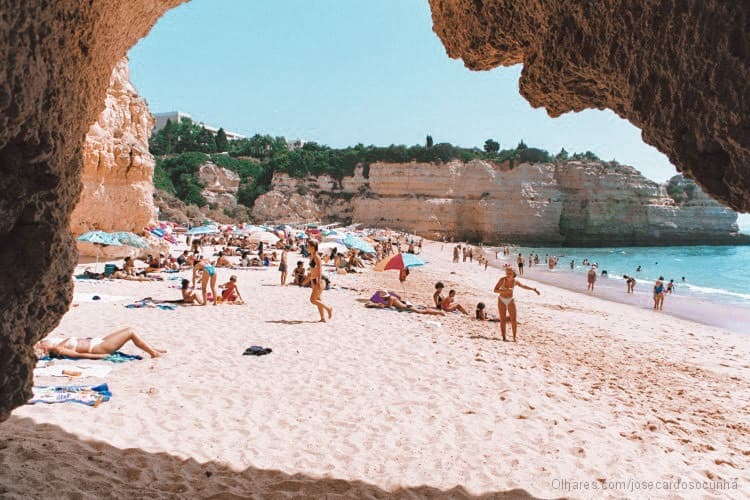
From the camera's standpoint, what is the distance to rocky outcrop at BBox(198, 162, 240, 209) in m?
60.8

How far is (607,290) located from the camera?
23859 mm

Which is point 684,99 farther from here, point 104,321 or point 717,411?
point 104,321

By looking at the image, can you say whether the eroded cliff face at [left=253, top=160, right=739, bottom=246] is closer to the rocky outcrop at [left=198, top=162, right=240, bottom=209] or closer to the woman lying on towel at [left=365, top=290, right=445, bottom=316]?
the rocky outcrop at [left=198, top=162, right=240, bottom=209]

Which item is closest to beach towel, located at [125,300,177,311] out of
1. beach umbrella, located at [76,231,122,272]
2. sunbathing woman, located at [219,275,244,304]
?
sunbathing woman, located at [219,275,244,304]

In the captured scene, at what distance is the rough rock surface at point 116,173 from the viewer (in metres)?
16.2

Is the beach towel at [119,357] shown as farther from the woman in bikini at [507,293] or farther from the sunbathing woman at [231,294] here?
the woman in bikini at [507,293]

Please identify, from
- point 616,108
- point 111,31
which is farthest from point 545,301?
point 111,31

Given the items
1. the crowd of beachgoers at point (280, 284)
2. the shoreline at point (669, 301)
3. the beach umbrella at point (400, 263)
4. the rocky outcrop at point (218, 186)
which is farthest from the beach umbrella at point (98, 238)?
the rocky outcrop at point (218, 186)

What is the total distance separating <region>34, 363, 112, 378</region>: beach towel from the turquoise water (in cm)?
2589

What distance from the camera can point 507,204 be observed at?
56.8 metres

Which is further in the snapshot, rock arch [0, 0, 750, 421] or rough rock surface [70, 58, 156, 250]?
rough rock surface [70, 58, 156, 250]

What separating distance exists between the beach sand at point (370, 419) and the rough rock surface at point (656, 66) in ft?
8.65

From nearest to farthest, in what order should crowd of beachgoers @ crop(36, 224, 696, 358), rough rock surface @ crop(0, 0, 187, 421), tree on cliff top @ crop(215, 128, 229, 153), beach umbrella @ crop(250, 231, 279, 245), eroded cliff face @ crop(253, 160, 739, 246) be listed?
1. rough rock surface @ crop(0, 0, 187, 421)
2. crowd of beachgoers @ crop(36, 224, 696, 358)
3. beach umbrella @ crop(250, 231, 279, 245)
4. eroded cliff face @ crop(253, 160, 739, 246)
5. tree on cliff top @ crop(215, 128, 229, 153)

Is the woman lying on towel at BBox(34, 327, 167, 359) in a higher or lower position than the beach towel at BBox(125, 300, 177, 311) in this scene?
higher
